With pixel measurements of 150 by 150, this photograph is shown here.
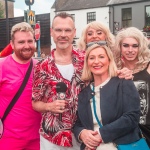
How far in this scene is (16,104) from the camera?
10.9ft

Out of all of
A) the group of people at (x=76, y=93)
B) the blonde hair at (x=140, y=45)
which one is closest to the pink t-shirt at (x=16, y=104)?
the group of people at (x=76, y=93)

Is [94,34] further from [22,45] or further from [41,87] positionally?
[41,87]

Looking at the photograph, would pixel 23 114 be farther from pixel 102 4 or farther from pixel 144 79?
pixel 102 4

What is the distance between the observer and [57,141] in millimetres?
2877

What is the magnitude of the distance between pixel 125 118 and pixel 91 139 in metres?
0.36

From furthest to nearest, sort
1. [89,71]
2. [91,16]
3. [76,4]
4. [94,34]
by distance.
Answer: [76,4] < [91,16] < [94,34] < [89,71]

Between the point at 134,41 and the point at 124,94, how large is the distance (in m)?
0.91

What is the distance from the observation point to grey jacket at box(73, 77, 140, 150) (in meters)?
2.49

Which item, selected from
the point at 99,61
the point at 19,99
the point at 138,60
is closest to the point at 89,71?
the point at 99,61

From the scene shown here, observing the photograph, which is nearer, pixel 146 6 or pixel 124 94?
pixel 124 94

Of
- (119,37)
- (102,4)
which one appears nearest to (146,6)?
(102,4)

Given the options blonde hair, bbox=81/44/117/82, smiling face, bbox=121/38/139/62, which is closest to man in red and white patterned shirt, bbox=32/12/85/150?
blonde hair, bbox=81/44/117/82

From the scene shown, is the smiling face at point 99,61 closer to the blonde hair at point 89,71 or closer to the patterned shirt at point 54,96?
the blonde hair at point 89,71

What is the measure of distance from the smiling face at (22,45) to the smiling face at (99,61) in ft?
3.27
